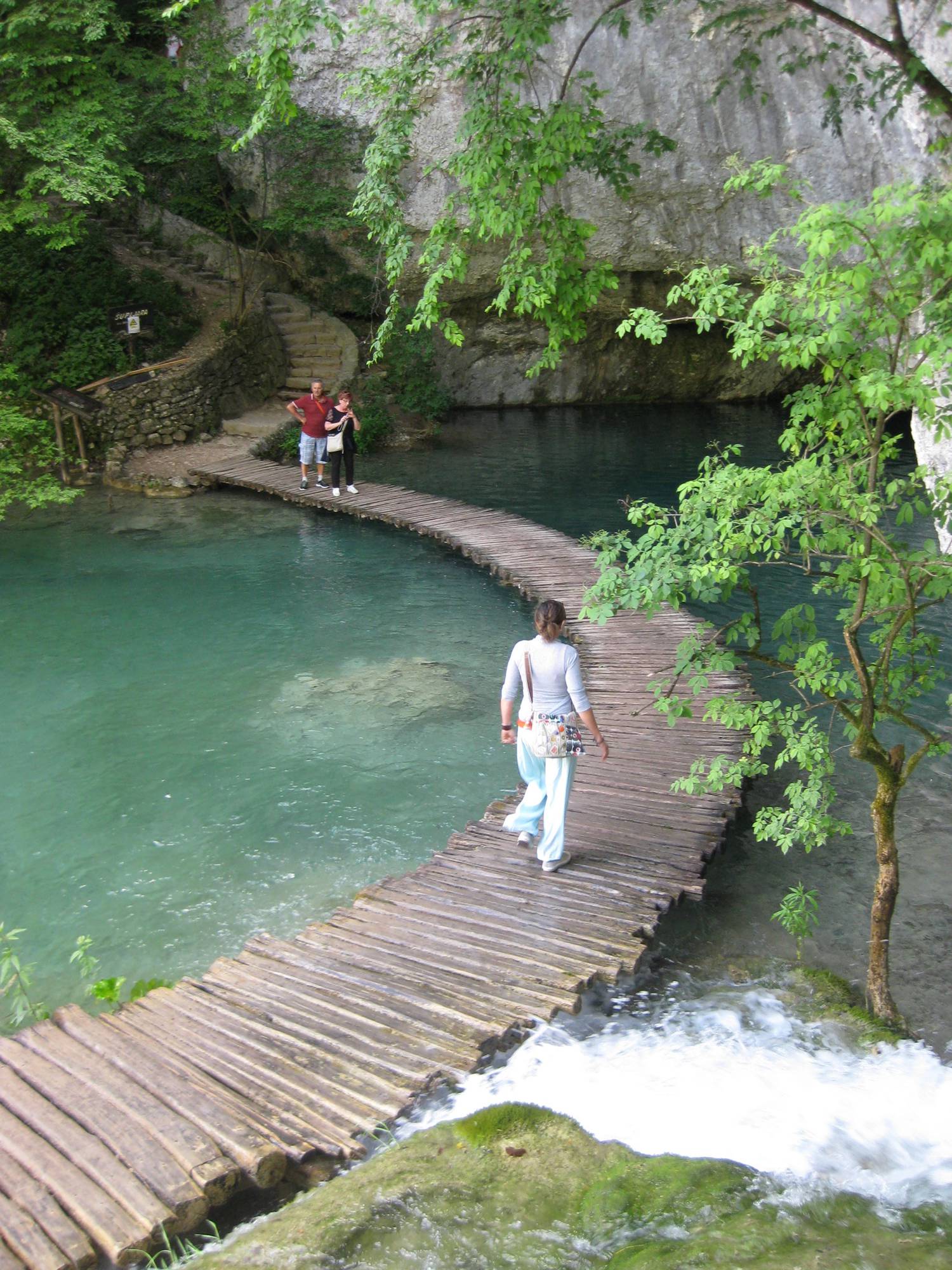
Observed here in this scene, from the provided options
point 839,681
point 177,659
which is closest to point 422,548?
point 177,659

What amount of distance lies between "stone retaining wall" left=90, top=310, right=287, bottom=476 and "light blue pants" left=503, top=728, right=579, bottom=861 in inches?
525

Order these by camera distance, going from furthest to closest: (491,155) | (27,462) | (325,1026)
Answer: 1. (27,462)
2. (491,155)
3. (325,1026)

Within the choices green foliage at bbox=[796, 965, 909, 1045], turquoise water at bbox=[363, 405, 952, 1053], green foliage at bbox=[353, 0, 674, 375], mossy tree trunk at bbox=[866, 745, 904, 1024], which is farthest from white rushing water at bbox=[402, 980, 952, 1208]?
green foliage at bbox=[353, 0, 674, 375]

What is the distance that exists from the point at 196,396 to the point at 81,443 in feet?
7.95

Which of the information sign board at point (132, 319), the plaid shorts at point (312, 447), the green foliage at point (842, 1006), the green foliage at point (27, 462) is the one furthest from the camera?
the information sign board at point (132, 319)

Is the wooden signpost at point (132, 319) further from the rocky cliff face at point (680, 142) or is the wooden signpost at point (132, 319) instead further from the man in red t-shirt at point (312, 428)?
the rocky cliff face at point (680, 142)

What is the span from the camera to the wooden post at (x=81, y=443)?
18344 mm

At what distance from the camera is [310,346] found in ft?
72.2

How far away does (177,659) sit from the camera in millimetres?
11797

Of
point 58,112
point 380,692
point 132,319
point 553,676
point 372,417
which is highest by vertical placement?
point 58,112

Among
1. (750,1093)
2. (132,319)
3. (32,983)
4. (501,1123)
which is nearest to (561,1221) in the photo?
(501,1123)

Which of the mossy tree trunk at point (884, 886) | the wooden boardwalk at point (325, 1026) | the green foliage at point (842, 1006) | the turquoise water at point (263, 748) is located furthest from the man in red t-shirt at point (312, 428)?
the mossy tree trunk at point (884, 886)

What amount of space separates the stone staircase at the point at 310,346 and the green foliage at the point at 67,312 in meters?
2.38

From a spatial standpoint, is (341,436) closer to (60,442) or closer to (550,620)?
(60,442)
